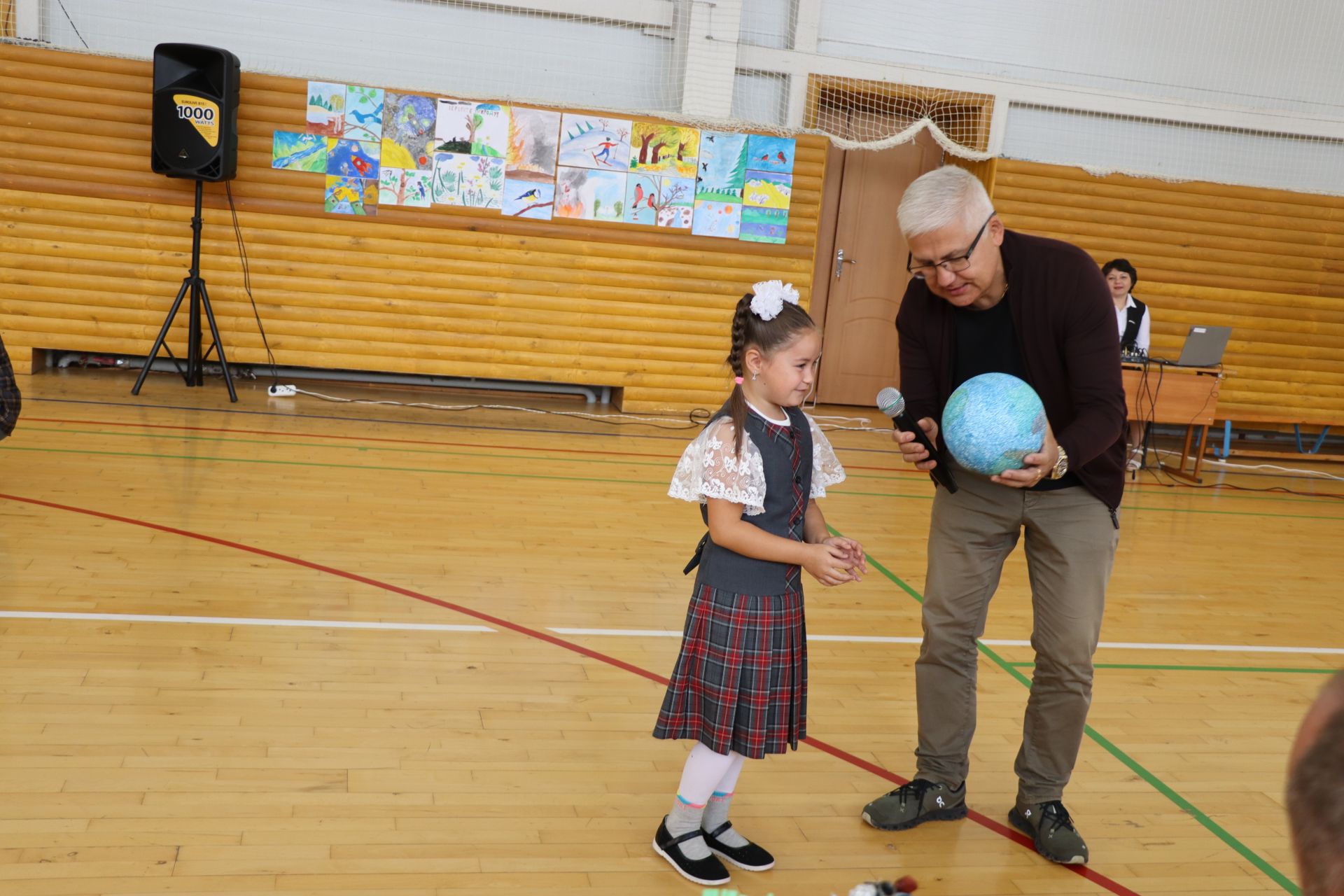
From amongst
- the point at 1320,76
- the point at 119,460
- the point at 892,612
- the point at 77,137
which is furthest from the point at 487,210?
the point at 1320,76

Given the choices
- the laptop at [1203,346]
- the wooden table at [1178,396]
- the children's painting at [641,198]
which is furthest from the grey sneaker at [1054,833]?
the children's painting at [641,198]

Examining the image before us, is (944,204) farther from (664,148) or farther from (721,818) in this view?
(664,148)

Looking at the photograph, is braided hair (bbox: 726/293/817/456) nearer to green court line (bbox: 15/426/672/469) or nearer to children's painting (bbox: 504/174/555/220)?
green court line (bbox: 15/426/672/469)

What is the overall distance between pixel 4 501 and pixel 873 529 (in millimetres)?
4241

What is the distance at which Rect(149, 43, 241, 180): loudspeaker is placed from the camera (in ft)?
25.0

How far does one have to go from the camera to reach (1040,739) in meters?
2.85

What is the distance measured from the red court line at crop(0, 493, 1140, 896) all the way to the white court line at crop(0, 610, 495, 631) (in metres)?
0.19

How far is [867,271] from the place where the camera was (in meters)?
10.0

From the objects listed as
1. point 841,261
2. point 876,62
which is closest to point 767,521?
point 876,62

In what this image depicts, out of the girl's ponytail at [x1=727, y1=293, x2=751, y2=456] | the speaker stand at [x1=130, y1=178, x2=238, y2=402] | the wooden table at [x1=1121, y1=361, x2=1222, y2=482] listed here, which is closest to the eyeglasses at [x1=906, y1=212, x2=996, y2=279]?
the girl's ponytail at [x1=727, y1=293, x2=751, y2=456]

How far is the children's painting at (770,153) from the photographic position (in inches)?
Result: 350

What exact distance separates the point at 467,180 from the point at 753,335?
21.3 feet

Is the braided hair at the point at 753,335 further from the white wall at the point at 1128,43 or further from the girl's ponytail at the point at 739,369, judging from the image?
the white wall at the point at 1128,43

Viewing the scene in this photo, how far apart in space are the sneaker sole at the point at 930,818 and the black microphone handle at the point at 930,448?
0.85 metres
